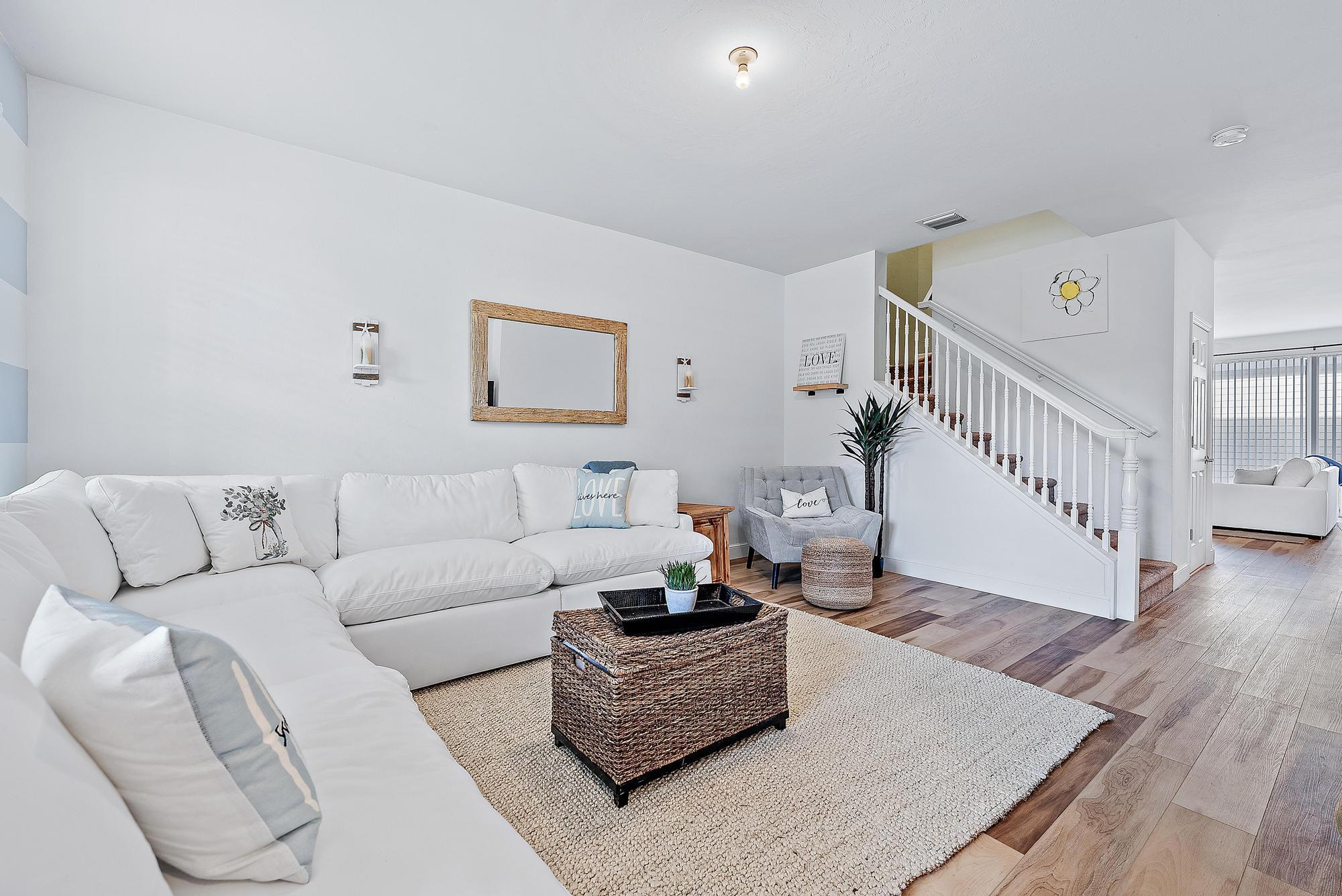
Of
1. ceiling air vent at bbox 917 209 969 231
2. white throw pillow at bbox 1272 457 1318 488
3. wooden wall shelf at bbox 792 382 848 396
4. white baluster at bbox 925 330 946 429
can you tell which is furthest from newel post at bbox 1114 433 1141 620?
white throw pillow at bbox 1272 457 1318 488

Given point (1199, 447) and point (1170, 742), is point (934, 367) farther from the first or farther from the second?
point (1170, 742)

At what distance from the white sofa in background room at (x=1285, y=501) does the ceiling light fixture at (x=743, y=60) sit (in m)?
6.43

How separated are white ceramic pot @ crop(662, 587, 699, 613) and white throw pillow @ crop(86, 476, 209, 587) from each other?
1.77m

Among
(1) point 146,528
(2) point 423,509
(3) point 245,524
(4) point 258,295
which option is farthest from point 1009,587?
(4) point 258,295

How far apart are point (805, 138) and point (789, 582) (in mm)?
2826

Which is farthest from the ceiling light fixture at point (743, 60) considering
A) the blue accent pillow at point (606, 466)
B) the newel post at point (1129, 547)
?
the newel post at point (1129, 547)

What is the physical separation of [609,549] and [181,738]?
223cm

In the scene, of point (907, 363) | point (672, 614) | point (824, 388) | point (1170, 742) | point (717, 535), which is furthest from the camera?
point (824, 388)

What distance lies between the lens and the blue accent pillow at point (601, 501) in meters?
3.33

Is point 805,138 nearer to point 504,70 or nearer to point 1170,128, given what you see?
point 504,70

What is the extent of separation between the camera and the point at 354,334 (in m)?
3.14

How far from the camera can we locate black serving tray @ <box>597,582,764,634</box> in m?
1.80

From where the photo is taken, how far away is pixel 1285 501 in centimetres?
610

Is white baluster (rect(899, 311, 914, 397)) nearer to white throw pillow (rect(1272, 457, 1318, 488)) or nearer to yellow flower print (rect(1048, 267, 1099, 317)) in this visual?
yellow flower print (rect(1048, 267, 1099, 317))
